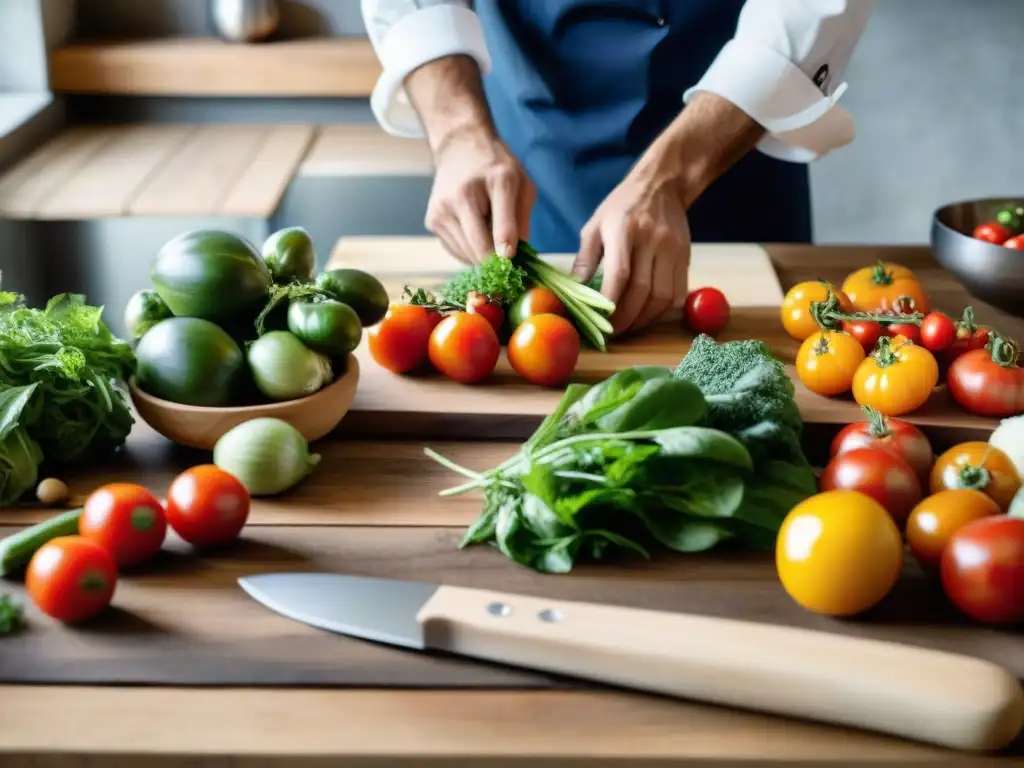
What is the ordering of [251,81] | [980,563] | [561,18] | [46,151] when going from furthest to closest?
[251,81] < [46,151] < [561,18] < [980,563]

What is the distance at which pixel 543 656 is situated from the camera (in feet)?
2.61

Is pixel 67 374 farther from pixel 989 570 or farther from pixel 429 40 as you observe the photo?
pixel 429 40

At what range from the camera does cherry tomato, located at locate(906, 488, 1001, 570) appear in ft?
2.97

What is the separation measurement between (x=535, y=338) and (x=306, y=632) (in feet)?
1.71

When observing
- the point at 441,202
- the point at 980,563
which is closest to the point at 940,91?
the point at 441,202

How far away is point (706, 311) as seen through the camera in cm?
147

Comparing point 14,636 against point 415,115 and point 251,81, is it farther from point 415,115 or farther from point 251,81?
point 251,81

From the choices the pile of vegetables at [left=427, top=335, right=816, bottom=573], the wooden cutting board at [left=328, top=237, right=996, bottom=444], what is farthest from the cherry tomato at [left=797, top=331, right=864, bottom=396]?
the pile of vegetables at [left=427, top=335, right=816, bottom=573]

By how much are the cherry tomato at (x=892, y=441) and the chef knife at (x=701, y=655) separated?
31 cm

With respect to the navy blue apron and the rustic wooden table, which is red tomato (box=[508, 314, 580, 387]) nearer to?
the rustic wooden table

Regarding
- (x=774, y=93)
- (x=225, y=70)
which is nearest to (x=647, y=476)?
(x=774, y=93)

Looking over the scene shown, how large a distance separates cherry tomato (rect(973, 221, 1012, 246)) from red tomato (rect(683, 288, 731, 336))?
390 mm

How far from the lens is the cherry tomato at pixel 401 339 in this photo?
1.32m

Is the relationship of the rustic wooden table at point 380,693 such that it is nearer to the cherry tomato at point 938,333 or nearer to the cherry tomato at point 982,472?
the cherry tomato at point 982,472
